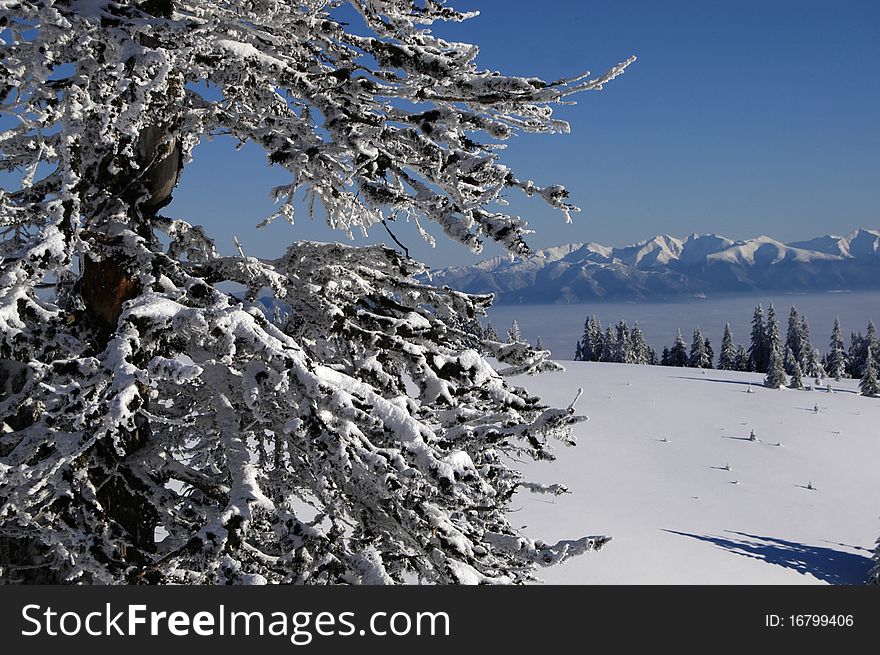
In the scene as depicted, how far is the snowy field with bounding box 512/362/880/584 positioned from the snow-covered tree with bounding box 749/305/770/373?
17.1 m

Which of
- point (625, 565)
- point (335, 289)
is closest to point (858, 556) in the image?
point (625, 565)

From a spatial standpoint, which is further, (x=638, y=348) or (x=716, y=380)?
(x=638, y=348)

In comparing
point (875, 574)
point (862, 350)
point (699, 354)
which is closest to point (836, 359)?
point (862, 350)

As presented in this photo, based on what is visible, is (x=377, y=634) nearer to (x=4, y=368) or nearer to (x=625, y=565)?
(x=4, y=368)

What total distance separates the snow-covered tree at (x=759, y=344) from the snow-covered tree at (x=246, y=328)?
87951mm

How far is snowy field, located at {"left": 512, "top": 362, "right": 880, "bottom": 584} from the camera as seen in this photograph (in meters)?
28.1

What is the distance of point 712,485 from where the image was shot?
40.2m

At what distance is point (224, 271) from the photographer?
4.54 meters

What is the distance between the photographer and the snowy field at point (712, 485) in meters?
28.1

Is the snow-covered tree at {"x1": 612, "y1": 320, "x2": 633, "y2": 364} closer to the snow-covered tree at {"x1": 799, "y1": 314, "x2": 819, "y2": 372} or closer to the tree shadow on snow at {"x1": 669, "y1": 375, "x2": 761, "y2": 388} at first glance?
the tree shadow on snow at {"x1": 669, "y1": 375, "x2": 761, "y2": 388}

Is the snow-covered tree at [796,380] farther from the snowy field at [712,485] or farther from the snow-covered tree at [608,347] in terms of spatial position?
the snow-covered tree at [608,347]

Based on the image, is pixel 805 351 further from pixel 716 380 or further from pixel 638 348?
pixel 716 380

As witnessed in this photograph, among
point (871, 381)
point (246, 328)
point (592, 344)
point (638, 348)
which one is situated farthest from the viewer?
point (592, 344)

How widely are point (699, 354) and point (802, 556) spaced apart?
207ft
